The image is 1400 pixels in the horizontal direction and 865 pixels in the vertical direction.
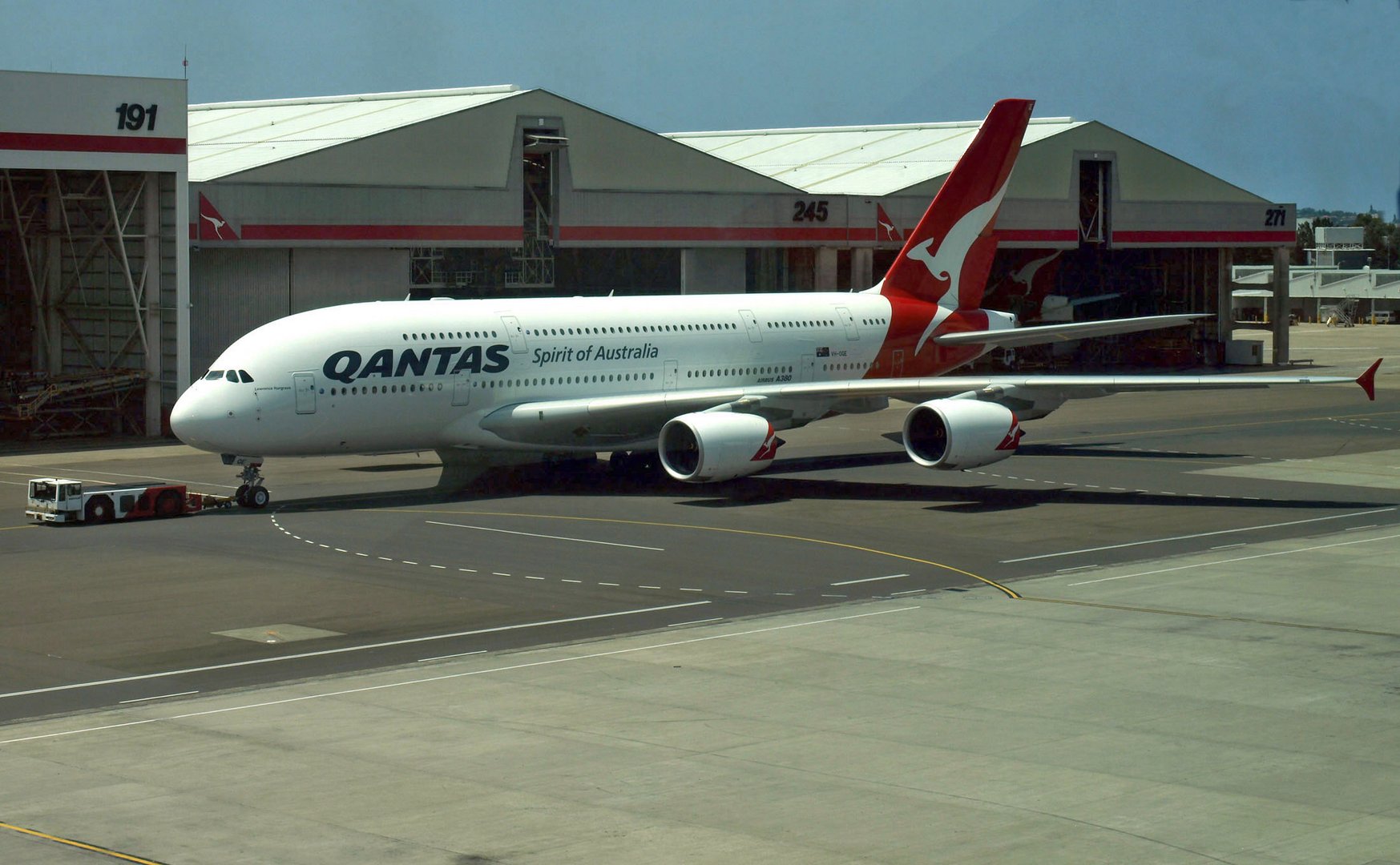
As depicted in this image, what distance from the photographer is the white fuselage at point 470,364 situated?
130ft

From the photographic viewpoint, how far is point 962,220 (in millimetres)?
53406

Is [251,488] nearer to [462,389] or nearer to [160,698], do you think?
[462,389]

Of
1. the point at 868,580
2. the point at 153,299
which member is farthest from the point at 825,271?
the point at 868,580

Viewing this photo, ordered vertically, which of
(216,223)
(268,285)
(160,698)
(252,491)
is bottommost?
(160,698)

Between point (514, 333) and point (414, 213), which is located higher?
point (414, 213)

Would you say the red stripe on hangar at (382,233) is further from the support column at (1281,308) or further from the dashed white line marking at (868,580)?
the support column at (1281,308)

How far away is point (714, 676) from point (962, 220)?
3204cm

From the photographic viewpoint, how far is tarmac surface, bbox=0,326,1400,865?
16953mm

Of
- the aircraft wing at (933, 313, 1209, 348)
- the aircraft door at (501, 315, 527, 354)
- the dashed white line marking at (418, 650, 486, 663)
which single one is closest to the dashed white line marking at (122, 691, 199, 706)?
the dashed white line marking at (418, 650, 486, 663)

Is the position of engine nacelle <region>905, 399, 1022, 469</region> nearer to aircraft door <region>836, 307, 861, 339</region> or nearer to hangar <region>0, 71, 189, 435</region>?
aircraft door <region>836, 307, 861, 339</region>

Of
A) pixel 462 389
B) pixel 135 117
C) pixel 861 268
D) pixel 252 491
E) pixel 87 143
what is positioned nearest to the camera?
pixel 252 491

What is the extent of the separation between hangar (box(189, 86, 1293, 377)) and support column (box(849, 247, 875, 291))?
127 millimetres

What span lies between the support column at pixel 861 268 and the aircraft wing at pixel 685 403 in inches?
1342

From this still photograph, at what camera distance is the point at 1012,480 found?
45.4m
